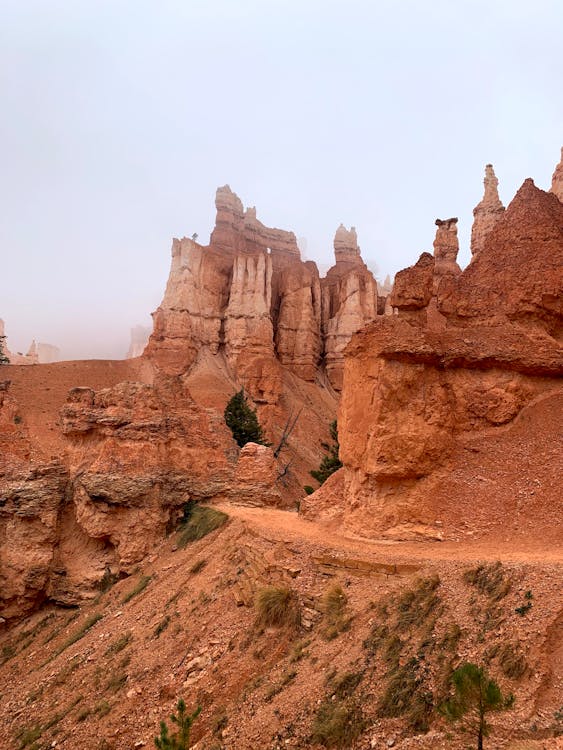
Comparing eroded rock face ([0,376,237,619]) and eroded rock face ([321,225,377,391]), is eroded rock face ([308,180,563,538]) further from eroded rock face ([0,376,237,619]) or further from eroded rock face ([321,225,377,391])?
eroded rock face ([321,225,377,391])

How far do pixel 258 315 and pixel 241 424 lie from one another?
24709 millimetres

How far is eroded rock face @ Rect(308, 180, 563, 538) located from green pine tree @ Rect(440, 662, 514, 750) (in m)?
5.87

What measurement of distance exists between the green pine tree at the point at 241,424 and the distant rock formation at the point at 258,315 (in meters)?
14.9

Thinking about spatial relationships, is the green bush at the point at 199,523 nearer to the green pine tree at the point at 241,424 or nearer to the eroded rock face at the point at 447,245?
the green pine tree at the point at 241,424

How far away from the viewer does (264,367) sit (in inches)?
2254

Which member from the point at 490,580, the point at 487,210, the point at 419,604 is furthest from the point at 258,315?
the point at 490,580

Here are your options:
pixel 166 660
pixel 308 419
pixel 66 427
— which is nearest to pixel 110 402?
pixel 66 427

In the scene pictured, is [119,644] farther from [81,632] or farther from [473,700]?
[473,700]

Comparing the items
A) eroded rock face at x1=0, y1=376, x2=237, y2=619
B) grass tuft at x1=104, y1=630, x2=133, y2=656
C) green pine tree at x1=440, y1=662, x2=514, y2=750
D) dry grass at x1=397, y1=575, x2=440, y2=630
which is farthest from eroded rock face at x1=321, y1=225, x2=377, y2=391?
green pine tree at x1=440, y1=662, x2=514, y2=750

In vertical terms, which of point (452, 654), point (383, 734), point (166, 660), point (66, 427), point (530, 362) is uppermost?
point (530, 362)

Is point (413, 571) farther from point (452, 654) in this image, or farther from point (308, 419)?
point (308, 419)

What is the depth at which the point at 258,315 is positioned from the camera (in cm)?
6081

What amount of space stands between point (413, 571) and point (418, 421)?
13.3 ft

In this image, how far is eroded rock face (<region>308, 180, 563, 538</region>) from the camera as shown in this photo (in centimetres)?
1259
